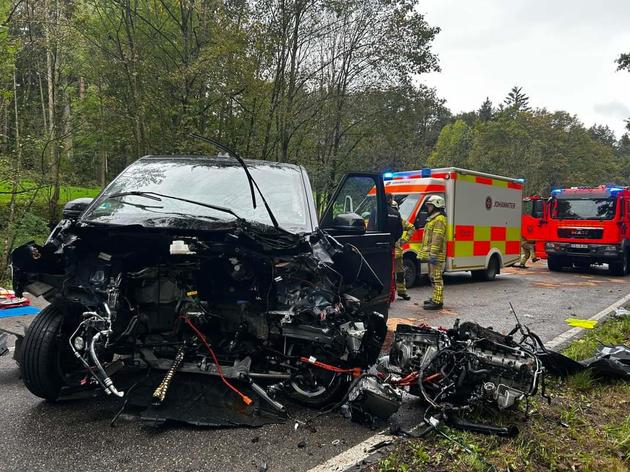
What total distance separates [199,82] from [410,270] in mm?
5799

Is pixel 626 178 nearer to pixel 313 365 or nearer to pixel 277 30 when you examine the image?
pixel 277 30

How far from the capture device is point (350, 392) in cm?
331

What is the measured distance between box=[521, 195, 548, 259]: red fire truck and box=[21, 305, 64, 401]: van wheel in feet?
43.6

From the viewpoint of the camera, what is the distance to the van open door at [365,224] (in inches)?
160

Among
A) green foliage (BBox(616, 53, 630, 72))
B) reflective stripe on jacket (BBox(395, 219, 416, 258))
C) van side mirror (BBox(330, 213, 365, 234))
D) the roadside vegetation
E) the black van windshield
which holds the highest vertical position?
green foliage (BBox(616, 53, 630, 72))

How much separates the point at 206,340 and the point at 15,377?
1801 mm

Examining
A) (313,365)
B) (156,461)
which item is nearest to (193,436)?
(156,461)

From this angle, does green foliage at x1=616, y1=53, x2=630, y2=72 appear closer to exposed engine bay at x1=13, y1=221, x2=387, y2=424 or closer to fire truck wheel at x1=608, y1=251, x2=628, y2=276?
fire truck wheel at x1=608, y1=251, x2=628, y2=276

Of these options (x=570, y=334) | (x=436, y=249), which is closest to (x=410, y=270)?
(x=436, y=249)

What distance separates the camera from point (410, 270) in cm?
966

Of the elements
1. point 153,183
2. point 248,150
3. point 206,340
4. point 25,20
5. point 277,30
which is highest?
point 277,30

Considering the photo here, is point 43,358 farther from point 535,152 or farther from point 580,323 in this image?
point 535,152

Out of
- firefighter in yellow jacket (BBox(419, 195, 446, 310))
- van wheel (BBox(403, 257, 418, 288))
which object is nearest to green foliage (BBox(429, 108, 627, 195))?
van wheel (BBox(403, 257, 418, 288))

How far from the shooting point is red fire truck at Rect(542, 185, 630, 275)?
12.9 metres
